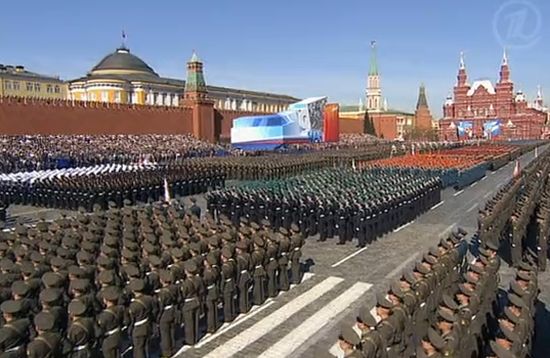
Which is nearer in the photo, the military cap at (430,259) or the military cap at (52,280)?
the military cap at (52,280)

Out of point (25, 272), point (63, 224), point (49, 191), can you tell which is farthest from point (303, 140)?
point (25, 272)

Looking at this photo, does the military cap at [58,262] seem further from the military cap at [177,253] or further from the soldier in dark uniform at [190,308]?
the soldier in dark uniform at [190,308]

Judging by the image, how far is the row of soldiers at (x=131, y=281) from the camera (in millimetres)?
4758

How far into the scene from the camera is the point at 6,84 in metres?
70.8

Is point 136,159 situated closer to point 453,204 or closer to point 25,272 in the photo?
point 453,204

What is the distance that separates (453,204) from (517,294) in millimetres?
12972

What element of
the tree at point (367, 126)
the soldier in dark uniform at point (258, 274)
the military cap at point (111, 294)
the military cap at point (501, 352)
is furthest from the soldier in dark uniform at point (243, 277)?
the tree at point (367, 126)

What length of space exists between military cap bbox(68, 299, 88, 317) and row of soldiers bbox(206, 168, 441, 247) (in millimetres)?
7276

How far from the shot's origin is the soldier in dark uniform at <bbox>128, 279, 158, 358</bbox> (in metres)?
5.32

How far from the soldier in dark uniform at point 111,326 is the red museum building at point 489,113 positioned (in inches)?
3408

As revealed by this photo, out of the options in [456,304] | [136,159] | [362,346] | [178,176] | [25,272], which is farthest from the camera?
[136,159]

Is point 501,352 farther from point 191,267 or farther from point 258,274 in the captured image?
point 258,274

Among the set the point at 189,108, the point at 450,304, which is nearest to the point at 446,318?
the point at 450,304

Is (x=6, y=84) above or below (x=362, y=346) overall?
above
